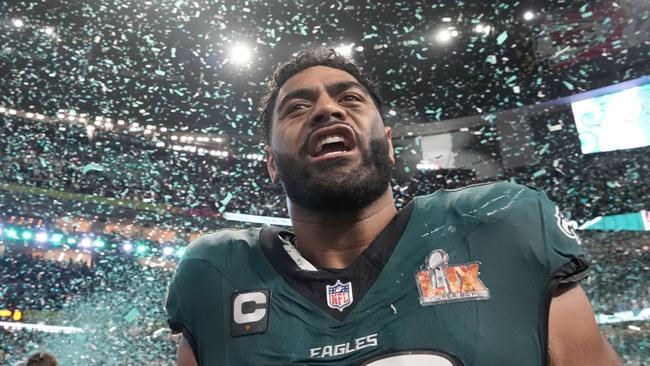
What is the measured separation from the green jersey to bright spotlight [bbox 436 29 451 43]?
15885 millimetres

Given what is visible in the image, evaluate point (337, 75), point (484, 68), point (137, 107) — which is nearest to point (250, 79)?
point (137, 107)

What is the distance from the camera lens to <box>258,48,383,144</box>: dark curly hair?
1.63 meters

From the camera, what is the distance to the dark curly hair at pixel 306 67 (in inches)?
64.0

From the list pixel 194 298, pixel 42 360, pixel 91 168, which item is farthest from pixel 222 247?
pixel 91 168

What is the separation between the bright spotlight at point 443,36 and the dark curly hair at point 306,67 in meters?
15.4

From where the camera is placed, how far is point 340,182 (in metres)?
1.26

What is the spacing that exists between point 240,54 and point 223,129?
3934mm

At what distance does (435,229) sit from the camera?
45.8 inches

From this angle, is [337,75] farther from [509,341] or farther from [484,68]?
[484,68]

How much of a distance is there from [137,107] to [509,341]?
17.6 m

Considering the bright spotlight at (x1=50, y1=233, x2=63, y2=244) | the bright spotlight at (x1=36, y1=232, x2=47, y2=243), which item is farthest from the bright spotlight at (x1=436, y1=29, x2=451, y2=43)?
the bright spotlight at (x1=36, y1=232, x2=47, y2=243)

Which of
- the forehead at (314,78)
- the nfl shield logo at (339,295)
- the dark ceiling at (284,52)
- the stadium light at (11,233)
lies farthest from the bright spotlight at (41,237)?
the nfl shield logo at (339,295)

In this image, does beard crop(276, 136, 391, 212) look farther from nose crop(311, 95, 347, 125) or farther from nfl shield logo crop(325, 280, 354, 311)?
nfl shield logo crop(325, 280, 354, 311)

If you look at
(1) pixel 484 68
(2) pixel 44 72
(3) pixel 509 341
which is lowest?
(3) pixel 509 341
